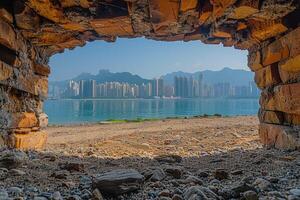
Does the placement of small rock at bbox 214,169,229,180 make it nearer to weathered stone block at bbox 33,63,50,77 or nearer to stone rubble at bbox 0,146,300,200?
stone rubble at bbox 0,146,300,200

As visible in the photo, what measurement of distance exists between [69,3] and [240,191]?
3978 millimetres

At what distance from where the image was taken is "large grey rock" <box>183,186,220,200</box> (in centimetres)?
270

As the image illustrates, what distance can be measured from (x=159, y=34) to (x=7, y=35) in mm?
2965

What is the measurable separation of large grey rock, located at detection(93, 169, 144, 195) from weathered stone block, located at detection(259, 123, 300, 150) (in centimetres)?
315

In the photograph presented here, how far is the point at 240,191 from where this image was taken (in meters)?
2.86

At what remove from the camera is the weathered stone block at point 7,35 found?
16.1 ft

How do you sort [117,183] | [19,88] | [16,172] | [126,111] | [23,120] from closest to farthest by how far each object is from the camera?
1. [117,183]
2. [16,172]
3. [19,88]
4. [23,120]
5. [126,111]

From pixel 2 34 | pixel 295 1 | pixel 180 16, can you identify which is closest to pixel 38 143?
pixel 2 34

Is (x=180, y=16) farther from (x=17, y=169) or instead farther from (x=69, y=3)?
(x=17, y=169)

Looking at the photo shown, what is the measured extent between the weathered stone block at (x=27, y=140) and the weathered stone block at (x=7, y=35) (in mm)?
1725

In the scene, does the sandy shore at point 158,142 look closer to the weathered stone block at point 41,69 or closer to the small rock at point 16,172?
the weathered stone block at point 41,69

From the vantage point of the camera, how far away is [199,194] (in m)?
2.75

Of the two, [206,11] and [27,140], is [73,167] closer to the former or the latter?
[27,140]

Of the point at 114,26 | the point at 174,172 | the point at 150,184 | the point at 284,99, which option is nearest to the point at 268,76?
the point at 284,99
